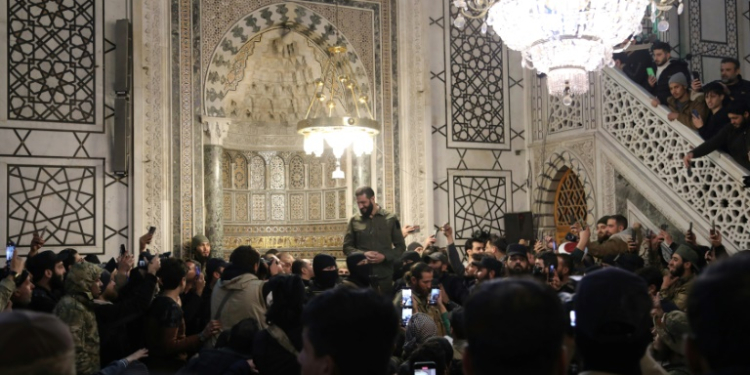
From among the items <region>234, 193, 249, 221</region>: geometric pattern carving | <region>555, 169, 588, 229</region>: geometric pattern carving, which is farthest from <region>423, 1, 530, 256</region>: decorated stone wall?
<region>234, 193, 249, 221</region>: geometric pattern carving

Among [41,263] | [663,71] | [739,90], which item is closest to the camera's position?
[41,263]

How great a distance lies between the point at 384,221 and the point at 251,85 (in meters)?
5.30

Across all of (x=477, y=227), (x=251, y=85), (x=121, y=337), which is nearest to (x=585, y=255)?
(x=477, y=227)

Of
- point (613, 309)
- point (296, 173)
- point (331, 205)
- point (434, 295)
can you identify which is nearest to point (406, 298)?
point (434, 295)

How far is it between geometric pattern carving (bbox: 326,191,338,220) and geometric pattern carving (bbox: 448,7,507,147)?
2.04 meters

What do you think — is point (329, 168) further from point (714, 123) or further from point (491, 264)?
point (491, 264)

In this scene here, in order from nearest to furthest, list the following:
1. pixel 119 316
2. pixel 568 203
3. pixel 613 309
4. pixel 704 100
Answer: pixel 613 309 < pixel 119 316 < pixel 704 100 < pixel 568 203

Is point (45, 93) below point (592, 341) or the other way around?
the other way around

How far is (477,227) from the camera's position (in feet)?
40.4

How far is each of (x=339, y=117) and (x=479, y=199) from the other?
10.2 ft

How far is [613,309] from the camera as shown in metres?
1.99

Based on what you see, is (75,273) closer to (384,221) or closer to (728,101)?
(384,221)

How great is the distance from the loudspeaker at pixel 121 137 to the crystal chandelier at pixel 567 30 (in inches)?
177

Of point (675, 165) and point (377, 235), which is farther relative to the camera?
point (675, 165)
